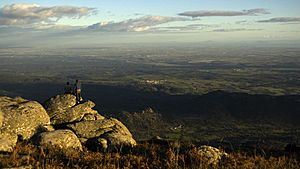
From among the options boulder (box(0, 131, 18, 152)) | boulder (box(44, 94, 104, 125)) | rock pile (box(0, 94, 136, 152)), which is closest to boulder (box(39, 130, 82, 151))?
rock pile (box(0, 94, 136, 152))

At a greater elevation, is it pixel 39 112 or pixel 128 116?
pixel 39 112

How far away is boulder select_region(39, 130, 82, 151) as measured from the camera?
21.2m

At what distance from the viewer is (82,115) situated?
103 feet

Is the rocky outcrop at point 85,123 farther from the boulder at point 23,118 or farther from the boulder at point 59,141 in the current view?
the boulder at point 23,118

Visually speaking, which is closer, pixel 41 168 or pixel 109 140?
pixel 41 168

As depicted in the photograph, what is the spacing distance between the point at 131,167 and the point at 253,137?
6491 inches

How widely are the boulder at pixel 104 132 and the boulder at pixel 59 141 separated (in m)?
1.84

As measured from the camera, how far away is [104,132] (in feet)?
91.4

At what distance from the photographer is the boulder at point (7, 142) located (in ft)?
65.0

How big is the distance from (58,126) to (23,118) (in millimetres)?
3761

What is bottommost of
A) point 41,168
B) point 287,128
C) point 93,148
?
point 287,128

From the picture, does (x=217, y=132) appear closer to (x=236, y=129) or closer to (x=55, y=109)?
(x=236, y=129)

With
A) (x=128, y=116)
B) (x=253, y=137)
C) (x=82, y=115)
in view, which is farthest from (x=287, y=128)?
(x=82, y=115)

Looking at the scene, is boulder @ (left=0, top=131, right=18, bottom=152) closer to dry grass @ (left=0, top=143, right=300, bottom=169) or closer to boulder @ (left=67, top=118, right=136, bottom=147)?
dry grass @ (left=0, top=143, right=300, bottom=169)
